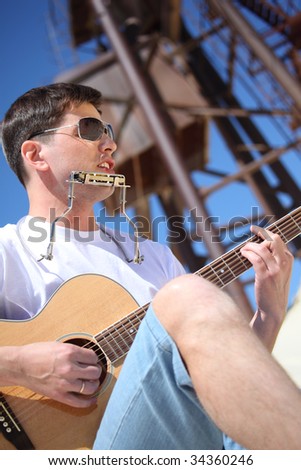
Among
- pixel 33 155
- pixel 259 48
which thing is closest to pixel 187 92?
pixel 259 48

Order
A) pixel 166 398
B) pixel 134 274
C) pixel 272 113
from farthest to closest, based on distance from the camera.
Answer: pixel 272 113 < pixel 134 274 < pixel 166 398

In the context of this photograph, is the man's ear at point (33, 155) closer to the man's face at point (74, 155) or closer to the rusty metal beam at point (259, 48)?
the man's face at point (74, 155)

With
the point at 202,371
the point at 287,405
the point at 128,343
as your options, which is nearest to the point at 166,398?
the point at 202,371

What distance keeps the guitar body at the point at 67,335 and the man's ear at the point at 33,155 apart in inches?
21.5

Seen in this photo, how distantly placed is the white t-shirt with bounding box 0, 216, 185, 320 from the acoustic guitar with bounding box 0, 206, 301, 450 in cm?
7

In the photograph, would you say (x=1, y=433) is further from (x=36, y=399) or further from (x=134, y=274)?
(x=134, y=274)

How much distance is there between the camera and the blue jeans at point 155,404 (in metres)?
0.97

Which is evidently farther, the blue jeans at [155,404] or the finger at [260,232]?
the finger at [260,232]

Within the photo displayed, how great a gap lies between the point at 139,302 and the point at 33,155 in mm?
671

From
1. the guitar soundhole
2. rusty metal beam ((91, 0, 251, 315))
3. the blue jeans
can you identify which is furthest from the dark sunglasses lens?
rusty metal beam ((91, 0, 251, 315))

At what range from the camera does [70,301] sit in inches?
58.3

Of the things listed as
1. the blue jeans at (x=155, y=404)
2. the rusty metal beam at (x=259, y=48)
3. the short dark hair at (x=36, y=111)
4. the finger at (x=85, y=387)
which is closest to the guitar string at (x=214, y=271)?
the finger at (x=85, y=387)

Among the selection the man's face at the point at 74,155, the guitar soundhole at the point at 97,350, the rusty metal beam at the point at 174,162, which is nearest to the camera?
the guitar soundhole at the point at 97,350
